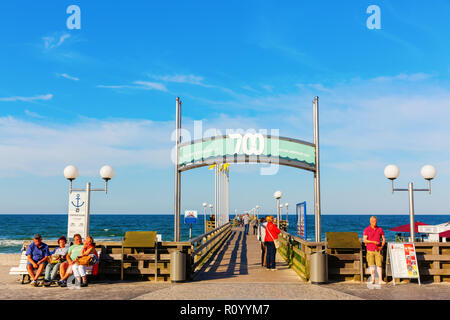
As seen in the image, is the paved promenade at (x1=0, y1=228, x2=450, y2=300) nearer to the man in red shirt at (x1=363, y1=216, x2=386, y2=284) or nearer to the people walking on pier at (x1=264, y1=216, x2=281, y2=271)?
the man in red shirt at (x1=363, y1=216, x2=386, y2=284)

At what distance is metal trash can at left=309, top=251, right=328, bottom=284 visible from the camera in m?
10.4

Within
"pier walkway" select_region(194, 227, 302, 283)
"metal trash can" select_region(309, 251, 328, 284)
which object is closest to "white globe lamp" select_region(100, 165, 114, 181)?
"pier walkway" select_region(194, 227, 302, 283)

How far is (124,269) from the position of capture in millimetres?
11164

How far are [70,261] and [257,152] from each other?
6.26 metres

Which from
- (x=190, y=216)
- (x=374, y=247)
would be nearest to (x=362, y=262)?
(x=374, y=247)

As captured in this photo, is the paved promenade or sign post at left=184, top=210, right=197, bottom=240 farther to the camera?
sign post at left=184, top=210, right=197, bottom=240

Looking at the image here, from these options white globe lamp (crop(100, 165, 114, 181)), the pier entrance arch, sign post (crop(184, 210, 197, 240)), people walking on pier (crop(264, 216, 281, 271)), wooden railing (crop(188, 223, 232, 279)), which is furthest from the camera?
sign post (crop(184, 210, 197, 240))

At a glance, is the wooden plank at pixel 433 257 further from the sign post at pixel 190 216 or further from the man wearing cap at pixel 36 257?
the sign post at pixel 190 216

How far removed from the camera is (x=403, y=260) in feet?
35.1

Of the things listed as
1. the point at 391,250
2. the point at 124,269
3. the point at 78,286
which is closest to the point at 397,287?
the point at 391,250

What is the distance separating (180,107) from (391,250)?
7.97 m

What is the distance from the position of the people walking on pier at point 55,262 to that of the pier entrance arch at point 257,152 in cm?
350

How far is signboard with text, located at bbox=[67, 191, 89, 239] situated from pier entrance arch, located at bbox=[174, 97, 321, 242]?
2.74 meters
